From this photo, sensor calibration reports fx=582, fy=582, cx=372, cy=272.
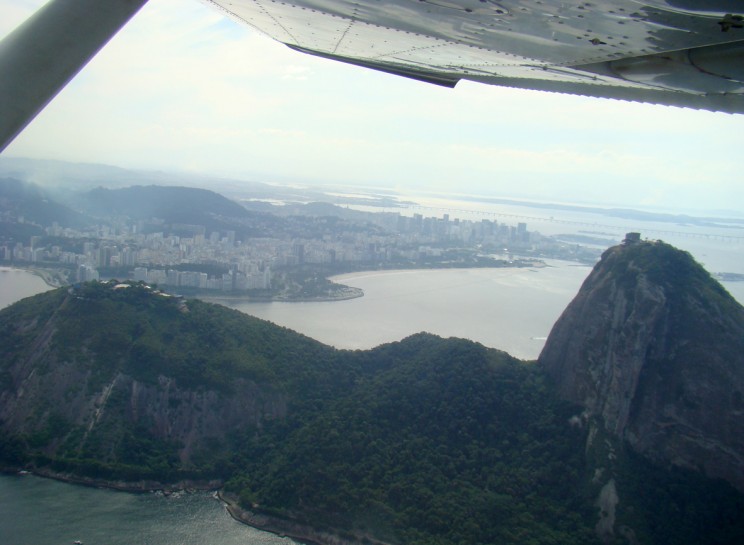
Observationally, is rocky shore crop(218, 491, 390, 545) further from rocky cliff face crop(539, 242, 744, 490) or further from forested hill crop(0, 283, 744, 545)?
rocky cliff face crop(539, 242, 744, 490)

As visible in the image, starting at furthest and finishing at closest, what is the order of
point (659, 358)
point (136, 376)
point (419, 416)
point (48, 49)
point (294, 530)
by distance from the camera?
point (136, 376), point (419, 416), point (659, 358), point (294, 530), point (48, 49)

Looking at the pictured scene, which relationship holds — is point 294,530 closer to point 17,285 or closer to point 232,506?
point 232,506

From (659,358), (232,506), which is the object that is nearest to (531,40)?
(232,506)

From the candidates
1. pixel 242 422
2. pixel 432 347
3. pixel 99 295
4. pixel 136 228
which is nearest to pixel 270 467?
pixel 242 422

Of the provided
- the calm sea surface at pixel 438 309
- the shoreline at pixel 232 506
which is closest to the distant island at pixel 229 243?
the calm sea surface at pixel 438 309

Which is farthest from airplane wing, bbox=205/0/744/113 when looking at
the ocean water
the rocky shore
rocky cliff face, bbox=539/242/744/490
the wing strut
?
the ocean water

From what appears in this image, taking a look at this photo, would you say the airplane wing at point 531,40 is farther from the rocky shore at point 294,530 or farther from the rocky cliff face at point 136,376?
the rocky cliff face at point 136,376

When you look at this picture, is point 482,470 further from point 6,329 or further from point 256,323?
point 6,329
